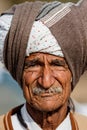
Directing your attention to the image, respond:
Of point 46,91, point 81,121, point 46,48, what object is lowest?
point 81,121

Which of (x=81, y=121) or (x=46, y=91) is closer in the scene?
(x=46, y=91)

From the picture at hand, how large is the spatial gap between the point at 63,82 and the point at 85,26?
0.18 meters

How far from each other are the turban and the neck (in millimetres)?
137

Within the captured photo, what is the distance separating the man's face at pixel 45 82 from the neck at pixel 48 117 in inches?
2.5

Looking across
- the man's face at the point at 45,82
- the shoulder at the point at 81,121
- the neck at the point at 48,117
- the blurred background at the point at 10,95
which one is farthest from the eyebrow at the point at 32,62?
the blurred background at the point at 10,95

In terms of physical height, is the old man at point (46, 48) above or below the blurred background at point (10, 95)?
above

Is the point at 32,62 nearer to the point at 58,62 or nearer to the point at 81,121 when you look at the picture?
the point at 58,62

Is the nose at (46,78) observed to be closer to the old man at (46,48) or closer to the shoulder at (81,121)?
the old man at (46,48)

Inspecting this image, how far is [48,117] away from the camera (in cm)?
156

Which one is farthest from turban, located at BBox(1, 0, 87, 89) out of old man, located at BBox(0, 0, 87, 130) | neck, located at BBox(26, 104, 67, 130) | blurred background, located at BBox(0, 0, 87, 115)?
blurred background, located at BBox(0, 0, 87, 115)

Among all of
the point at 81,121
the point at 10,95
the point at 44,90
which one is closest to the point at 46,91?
the point at 44,90

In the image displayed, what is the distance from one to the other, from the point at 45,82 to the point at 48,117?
163mm

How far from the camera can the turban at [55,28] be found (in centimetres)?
148

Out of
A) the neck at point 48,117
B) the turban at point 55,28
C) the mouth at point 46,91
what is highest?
the turban at point 55,28
